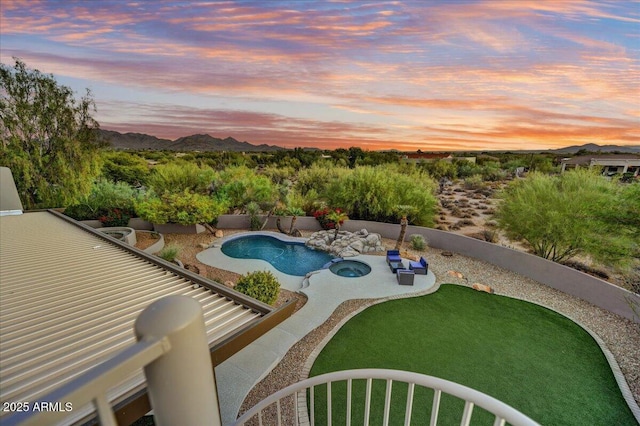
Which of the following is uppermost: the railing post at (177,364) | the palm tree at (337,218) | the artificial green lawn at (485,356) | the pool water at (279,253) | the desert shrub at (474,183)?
the railing post at (177,364)

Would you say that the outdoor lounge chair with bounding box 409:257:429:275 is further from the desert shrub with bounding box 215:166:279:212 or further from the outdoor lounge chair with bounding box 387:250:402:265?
the desert shrub with bounding box 215:166:279:212

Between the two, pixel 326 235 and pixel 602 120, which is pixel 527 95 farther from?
pixel 326 235

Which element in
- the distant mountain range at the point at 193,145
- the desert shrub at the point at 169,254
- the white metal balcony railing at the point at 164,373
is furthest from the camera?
the distant mountain range at the point at 193,145

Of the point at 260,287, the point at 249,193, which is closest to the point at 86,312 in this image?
the point at 260,287

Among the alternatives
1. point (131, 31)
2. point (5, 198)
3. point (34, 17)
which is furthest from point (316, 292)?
point (5, 198)

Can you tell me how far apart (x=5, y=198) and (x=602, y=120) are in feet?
80.9

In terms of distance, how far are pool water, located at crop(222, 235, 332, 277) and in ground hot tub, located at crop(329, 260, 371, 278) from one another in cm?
64

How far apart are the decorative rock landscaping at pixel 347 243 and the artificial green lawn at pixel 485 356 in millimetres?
3943

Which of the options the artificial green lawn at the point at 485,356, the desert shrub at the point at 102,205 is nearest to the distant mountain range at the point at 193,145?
the desert shrub at the point at 102,205

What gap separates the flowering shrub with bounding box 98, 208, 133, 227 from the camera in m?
13.5

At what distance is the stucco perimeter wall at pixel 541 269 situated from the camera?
7.01 meters

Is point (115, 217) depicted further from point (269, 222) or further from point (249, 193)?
point (269, 222)

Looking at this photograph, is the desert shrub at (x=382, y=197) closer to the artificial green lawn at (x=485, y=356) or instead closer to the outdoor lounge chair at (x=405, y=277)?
the outdoor lounge chair at (x=405, y=277)

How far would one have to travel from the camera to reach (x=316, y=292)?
8.09 metres
